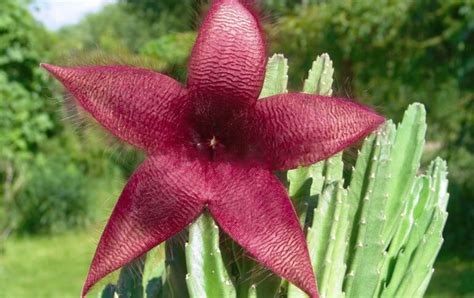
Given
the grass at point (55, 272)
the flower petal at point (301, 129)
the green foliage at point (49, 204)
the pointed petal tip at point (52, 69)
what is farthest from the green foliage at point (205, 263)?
the green foliage at point (49, 204)

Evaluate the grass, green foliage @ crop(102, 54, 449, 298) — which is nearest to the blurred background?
the grass

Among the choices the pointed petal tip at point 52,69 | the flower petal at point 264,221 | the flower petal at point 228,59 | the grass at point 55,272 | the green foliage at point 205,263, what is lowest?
the grass at point 55,272

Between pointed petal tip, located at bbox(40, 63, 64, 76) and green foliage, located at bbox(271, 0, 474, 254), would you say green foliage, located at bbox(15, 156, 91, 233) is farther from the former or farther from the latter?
pointed petal tip, located at bbox(40, 63, 64, 76)

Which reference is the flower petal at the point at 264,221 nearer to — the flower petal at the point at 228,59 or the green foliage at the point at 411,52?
the flower petal at the point at 228,59

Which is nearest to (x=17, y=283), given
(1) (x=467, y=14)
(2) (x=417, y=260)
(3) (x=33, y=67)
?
(3) (x=33, y=67)

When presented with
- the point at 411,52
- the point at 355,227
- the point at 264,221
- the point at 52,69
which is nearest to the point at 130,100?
the point at 52,69
